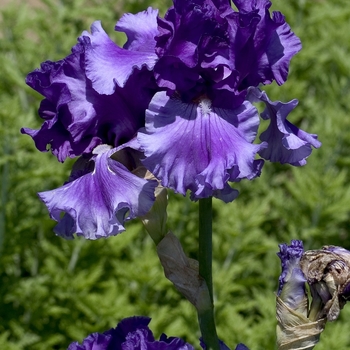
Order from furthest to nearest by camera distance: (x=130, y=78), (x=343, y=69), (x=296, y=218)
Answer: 1. (x=343, y=69)
2. (x=296, y=218)
3. (x=130, y=78)

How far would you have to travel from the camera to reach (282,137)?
1376 mm

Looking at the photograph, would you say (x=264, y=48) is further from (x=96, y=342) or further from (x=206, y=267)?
(x=96, y=342)

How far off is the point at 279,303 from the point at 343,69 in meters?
2.70

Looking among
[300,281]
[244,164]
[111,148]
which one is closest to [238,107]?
[244,164]

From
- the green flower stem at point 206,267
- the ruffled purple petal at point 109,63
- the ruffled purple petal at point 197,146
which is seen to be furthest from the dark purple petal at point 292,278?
the ruffled purple petal at point 109,63

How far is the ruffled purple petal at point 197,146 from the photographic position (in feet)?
4.16

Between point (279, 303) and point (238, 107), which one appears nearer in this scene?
point (238, 107)

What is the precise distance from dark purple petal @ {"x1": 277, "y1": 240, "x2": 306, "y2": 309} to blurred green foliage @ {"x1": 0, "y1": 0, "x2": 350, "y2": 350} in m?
1.44

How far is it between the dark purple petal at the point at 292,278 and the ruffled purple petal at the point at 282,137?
0.22 metres

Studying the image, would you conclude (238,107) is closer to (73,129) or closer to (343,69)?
(73,129)

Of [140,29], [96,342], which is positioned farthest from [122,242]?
[140,29]

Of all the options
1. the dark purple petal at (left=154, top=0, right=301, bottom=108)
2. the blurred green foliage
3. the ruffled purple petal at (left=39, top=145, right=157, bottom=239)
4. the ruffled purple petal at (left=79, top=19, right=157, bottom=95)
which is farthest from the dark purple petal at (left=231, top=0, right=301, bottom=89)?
the blurred green foliage

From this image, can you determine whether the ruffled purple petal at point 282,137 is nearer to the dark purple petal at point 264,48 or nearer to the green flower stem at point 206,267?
the dark purple petal at point 264,48

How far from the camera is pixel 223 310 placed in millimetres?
3148
